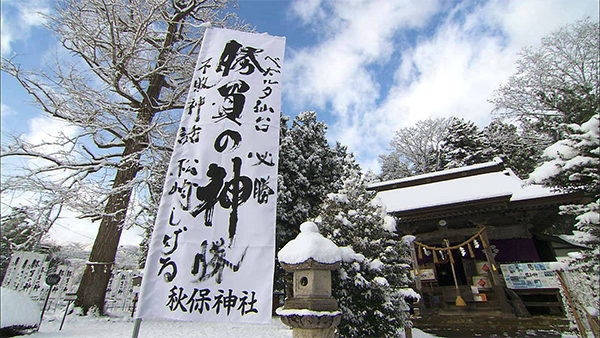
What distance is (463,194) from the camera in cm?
1029

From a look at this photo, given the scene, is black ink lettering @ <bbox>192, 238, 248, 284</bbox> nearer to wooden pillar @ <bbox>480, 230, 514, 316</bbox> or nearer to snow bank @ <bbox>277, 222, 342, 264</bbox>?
snow bank @ <bbox>277, 222, 342, 264</bbox>

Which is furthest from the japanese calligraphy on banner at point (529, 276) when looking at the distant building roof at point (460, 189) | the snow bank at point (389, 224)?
the snow bank at point (389, 224)

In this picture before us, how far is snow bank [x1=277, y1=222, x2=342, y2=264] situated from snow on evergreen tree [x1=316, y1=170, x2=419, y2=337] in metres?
1.48

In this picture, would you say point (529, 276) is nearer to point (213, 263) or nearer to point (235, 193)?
point (235, 193)

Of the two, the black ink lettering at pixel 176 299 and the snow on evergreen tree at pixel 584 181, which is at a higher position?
the snow on evergreen tree at pixel 584 181

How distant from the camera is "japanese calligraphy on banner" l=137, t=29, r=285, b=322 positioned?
255 cm

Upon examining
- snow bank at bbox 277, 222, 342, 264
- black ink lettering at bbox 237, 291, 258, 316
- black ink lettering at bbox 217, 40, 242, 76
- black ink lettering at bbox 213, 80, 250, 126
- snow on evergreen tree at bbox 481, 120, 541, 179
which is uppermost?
snow on evergreen tree at bbox 481, 120, 541, 179

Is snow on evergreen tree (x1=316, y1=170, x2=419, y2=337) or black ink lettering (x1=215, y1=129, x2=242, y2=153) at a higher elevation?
black ink lettering (x1=215, y1=129, x2=242, y2=153)

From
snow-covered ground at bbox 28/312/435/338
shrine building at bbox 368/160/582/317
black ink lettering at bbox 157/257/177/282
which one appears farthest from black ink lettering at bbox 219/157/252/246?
shrine building at bbox 368/160/582/317

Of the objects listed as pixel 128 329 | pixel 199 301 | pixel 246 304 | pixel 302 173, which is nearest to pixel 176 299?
pixel 199 301

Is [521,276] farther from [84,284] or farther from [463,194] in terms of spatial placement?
[84,284]

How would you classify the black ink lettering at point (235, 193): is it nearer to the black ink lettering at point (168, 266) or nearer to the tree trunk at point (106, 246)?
the black ink lettering at point (168, 266)

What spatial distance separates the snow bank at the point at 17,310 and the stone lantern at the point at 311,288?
16.0 feet

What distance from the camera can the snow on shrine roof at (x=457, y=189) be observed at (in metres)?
9.25
